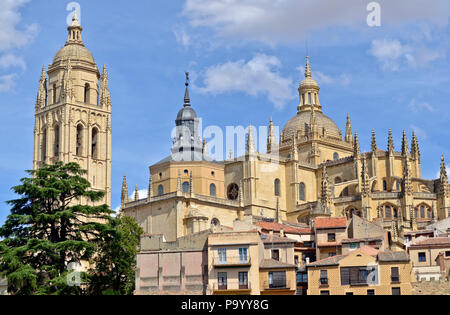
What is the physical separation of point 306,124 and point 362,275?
162 feet

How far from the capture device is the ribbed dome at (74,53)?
104m

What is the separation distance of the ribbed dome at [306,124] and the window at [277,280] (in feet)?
160

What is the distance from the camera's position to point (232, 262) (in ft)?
195

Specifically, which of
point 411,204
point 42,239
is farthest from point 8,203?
point 411,204

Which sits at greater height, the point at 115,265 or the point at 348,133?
the point at 348,133

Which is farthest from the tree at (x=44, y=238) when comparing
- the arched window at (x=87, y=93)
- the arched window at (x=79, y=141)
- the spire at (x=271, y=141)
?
the spire at (x=271, y=141)

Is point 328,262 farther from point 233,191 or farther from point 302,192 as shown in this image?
point 302,192

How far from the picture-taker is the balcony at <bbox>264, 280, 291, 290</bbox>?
59094 millimetres

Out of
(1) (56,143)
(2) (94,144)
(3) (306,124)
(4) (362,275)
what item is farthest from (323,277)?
(1) (56,143)

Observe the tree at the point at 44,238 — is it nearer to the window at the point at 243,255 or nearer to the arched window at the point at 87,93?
the window at the point at 243,255

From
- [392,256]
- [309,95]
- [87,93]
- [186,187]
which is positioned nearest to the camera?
[392,256]
